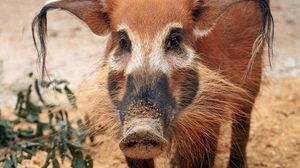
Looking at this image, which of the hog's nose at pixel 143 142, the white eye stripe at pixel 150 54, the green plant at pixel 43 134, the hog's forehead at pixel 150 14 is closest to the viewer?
the hog's nose at pixel 143 142

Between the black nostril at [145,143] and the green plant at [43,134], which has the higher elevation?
the black nostril at [145,143]

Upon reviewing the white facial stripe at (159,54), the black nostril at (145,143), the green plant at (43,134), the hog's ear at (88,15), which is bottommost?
the green plant at (43,134)

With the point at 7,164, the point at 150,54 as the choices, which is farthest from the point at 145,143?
the point at 7,164

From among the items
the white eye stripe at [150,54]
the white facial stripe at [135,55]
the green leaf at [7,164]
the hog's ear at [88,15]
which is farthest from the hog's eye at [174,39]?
the green leaf at [7,164]

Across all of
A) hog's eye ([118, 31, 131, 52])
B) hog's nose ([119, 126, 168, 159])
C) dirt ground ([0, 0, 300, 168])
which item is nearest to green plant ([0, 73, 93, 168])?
dirt ground ([0, 0, 300, 168])

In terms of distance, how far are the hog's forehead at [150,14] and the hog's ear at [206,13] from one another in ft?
0.23

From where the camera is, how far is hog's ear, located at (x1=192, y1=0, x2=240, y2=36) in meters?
4.29

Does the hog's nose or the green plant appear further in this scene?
the green plant

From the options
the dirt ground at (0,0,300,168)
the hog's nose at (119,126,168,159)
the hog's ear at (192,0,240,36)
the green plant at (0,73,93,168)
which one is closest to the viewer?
the hog's nose at (119,126,168,159)

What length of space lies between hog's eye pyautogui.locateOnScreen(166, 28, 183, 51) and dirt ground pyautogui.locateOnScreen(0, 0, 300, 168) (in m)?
0.67

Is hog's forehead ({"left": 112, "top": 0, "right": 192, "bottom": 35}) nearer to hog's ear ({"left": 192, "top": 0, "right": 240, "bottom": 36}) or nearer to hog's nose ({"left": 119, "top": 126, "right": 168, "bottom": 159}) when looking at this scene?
hog's ear ({"left": 192, "top": 0, "right": 240, "bottom": 36})

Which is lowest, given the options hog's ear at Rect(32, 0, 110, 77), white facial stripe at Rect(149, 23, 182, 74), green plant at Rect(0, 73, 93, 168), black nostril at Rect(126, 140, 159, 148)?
green plant at Rect(0, 73, 93, 168)

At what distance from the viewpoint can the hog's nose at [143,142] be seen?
368 cm

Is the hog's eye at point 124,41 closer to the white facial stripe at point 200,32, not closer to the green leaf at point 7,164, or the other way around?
the white facial stripe at point 200,32
